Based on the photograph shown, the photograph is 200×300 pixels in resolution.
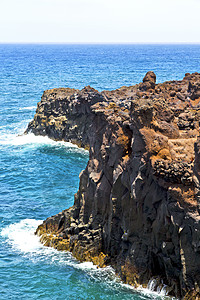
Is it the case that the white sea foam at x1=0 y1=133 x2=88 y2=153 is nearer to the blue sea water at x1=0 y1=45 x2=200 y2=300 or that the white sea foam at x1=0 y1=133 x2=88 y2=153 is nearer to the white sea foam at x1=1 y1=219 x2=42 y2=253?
the blue sea water at x1=0 y1=45 x2=200 y2=300

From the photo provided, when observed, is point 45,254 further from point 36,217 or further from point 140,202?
point 140,202

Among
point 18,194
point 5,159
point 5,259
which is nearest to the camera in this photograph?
point 5,259

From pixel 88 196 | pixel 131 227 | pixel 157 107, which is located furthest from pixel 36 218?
pixel 157 107

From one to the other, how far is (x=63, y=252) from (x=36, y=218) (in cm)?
714

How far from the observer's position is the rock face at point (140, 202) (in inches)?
836

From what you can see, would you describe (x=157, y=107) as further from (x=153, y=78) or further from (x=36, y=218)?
(x=153, y=78)

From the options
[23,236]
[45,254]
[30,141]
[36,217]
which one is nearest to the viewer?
[45,254]

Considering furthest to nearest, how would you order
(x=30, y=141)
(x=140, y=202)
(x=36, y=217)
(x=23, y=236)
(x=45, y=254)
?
1. (x=30, y=141)
2. (x=36, y=217)
3. (x=23, y=236)
4. (x=45, y=254)
5. (x=140, y=202)

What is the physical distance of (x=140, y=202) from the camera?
77.9 ft

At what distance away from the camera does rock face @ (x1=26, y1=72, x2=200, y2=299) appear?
2123 cm

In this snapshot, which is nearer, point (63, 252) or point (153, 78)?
point (63, 252)

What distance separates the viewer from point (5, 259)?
27.9 meters

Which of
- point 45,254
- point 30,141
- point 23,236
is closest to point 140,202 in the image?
point 45,254

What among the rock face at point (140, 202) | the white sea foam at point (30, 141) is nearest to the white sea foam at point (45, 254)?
the rock face at point (140, 202)
